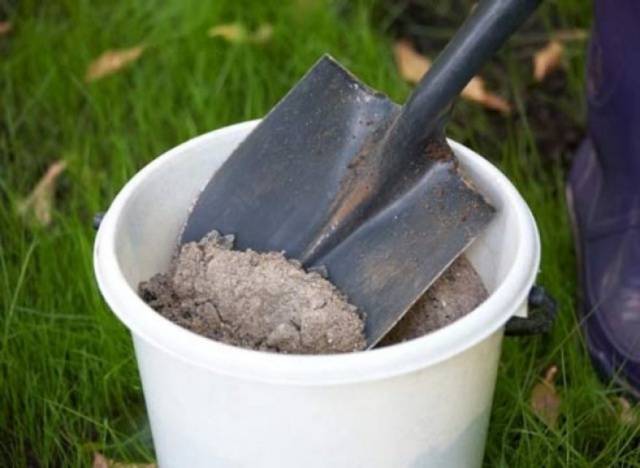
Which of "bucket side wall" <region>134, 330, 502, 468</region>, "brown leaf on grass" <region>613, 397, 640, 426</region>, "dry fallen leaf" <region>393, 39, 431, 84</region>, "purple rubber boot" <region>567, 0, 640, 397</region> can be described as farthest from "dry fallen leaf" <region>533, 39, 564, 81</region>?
"bucket side wall" <region>134, 330, 502, 468</region>

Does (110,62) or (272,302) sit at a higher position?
(272,302)

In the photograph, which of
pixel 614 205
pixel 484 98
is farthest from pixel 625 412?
pixel 484 98

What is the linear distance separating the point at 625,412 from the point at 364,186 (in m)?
0.49

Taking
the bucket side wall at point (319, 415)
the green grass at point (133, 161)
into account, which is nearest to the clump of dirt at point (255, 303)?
the bucket side wall at point (319, 415)

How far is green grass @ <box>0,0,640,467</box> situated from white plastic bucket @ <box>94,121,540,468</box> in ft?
0.70

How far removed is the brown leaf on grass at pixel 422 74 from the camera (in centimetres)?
240

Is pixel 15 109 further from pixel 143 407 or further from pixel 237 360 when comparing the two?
pixel 237 360

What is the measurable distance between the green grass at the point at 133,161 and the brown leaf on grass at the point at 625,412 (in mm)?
13

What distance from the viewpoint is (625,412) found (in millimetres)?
1748

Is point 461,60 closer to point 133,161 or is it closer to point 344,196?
point 344,196

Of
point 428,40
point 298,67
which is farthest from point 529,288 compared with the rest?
point 428,40

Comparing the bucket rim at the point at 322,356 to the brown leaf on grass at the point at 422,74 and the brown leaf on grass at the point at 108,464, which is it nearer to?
the brown leaf on grass at the point at 108,464

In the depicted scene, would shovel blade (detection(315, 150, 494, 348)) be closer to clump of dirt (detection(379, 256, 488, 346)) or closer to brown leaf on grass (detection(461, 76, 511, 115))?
clump of dirt (detection(379, 256, 488, 346))

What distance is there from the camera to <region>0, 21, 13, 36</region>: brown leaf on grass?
2547mm
